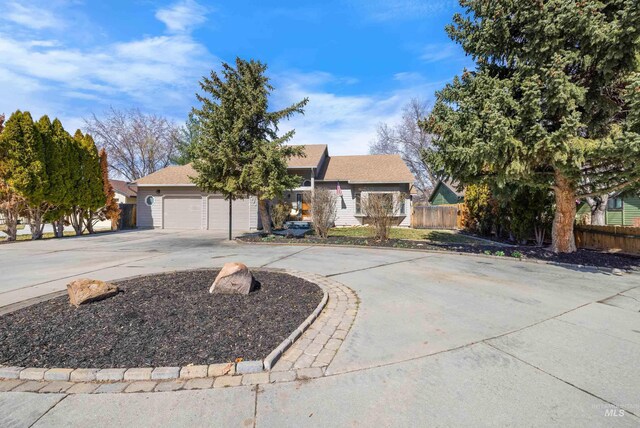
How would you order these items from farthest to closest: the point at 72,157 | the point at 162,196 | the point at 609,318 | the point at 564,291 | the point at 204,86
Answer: the point at 162,196, the point at 72,157, the point at 204,86, the point at 564,291, the point at 609,318

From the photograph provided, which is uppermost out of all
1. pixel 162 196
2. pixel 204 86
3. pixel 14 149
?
pixel 204 86

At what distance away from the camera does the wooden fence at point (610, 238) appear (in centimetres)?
827

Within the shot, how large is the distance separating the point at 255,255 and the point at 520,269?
6885 mm

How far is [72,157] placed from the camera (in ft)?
47.1

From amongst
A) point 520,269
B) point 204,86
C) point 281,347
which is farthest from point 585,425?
point 204,86

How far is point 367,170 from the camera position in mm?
19641

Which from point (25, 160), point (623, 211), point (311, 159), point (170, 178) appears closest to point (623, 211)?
point (623, 211)

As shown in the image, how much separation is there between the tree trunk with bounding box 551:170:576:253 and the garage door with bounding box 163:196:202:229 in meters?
17.4

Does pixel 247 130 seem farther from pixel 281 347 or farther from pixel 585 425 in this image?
pixel 585 425

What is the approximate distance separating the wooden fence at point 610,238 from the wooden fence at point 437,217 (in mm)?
8235

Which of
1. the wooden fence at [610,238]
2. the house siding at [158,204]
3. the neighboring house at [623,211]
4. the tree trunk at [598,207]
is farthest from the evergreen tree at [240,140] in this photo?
the neighboring house at [623,211]

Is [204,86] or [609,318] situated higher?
[204,86]

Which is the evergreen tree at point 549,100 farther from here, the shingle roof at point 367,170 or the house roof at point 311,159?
the house roof at point 311,159

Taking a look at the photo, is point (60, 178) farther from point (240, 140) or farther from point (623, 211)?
point (623, 211)
